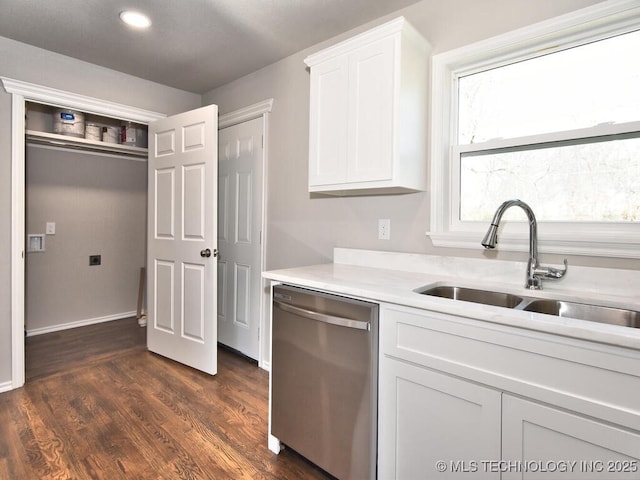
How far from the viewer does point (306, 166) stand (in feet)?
8.46

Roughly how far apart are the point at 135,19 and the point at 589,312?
279cm

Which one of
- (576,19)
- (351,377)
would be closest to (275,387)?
(351,377)

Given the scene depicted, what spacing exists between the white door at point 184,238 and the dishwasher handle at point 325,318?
1191 mm

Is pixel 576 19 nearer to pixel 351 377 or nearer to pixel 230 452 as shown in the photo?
pixel 351 377

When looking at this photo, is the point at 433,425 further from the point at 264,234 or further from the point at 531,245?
the point at 264,234

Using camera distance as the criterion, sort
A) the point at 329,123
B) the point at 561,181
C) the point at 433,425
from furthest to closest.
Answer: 1. the point at 329,123
2. the point at 561,181
3. the point at 433,425

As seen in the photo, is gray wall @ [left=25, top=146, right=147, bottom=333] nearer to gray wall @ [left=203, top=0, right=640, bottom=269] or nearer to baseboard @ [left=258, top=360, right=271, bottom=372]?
gray wall @ [left=203, top=0, right=640, bottom=269]

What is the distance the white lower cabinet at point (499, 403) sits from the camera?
0.96 metres

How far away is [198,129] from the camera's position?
280cm

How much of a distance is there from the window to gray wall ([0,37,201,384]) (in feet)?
8.30

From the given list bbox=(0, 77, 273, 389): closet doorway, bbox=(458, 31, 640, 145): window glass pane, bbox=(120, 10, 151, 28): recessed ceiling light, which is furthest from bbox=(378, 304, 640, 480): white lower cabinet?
bbox=(0, 77, 273, 389): closet doorway

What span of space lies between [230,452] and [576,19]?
8.35ft

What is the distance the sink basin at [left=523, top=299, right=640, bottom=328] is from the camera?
130 centimetres

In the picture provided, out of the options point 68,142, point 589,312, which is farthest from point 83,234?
point 589,312
